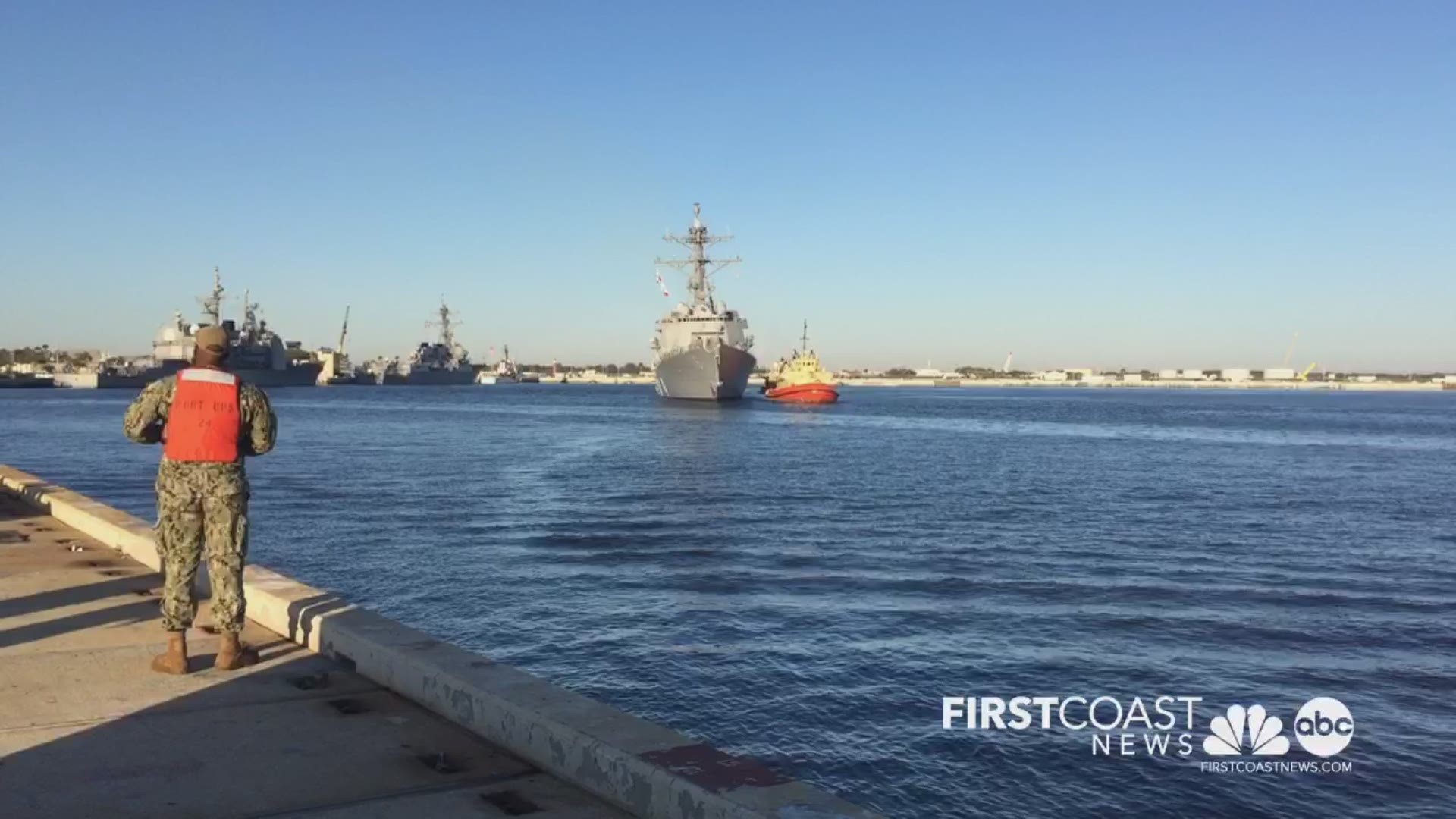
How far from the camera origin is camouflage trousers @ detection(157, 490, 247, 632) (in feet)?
18.2

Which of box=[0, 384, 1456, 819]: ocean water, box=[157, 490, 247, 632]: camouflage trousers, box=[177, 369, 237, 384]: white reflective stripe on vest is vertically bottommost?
box=[0, 384, 1456, 819]: ocean water

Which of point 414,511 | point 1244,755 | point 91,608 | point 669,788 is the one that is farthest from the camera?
point 414,511

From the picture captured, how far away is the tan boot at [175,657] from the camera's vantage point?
5520 mm

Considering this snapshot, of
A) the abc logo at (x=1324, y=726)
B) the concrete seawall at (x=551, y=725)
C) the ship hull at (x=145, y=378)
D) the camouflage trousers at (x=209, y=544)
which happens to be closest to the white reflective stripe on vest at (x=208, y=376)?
the camouflage trousers at (x=209, y=544)

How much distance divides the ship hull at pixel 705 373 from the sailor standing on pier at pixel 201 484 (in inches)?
3251

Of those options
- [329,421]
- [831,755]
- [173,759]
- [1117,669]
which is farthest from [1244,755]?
[329,421]

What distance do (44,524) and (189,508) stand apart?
714cm

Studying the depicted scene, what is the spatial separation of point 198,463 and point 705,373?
8613 centimetres

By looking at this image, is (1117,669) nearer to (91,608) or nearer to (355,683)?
(355,683)

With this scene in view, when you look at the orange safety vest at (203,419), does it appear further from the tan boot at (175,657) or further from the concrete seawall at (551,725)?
the concrete seawall at (551,725)

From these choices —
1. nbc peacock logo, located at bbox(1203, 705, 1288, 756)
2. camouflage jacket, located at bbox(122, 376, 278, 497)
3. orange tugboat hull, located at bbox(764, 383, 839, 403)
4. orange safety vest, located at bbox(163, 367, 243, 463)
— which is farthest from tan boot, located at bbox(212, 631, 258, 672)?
orange tugboat hull, located at bbox(764, 383, 839, 403)

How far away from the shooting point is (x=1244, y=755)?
362 inches

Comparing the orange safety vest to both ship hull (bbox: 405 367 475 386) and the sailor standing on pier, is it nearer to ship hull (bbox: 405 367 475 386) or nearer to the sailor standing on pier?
the sailor standing on pier

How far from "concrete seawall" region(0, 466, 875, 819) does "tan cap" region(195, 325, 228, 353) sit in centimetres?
160
